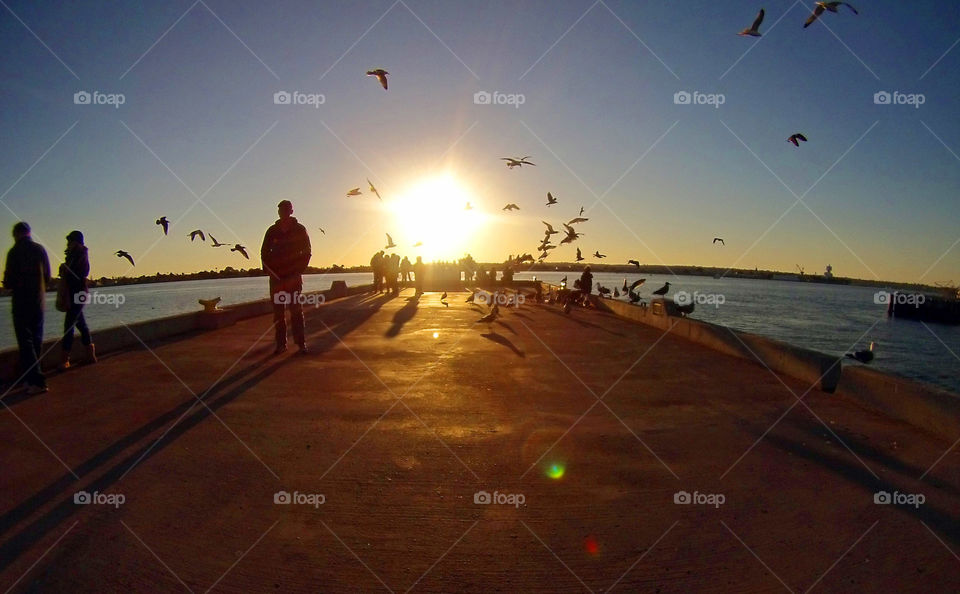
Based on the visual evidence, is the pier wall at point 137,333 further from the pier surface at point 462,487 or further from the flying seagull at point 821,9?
the flying seagull at point 821,9

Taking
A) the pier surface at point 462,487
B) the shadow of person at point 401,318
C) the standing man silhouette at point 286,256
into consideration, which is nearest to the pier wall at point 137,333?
the pier surface at point 462,487

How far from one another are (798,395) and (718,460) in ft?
9.96

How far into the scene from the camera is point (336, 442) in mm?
5066

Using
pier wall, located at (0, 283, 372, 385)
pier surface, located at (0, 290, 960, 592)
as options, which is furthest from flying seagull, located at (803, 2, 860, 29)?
pier wall, located at (0, 283, 372, 385)

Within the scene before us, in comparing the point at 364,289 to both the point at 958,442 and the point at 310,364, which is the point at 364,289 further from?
the point at 958,442

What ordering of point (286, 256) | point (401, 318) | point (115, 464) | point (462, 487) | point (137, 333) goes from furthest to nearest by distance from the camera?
point (401, 318) < point (137, 333) < point (286, 256) < point (115, 464) < point (462, 487)

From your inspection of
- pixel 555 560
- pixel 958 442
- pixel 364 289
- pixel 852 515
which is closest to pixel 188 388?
pixel 555 560

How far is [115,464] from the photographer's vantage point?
441 centimetres

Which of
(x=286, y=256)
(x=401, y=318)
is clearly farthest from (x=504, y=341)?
(x=401, y=318)

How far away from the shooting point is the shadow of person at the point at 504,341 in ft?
35.1

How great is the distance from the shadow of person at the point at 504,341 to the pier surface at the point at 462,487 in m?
2.89

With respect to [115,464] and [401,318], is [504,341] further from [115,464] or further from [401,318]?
[115,464]

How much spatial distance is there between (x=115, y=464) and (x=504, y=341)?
8516mm

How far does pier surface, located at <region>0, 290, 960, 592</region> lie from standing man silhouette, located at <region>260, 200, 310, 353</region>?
2.09m
